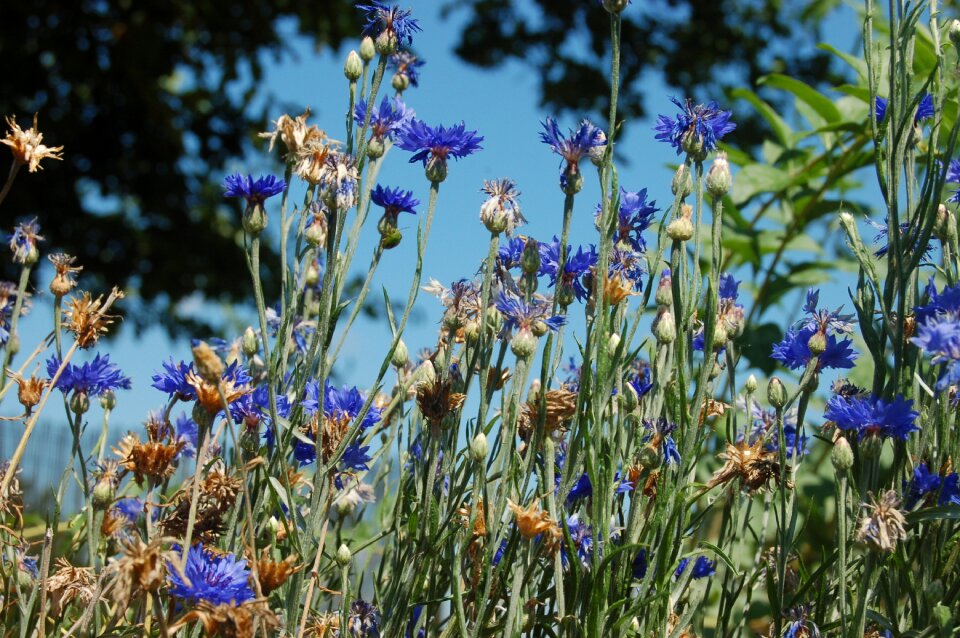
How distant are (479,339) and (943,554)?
0.40 meters

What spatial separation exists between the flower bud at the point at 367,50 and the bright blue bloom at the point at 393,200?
0.12 metres

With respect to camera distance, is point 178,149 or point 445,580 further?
point 178,149

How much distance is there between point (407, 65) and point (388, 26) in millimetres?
173

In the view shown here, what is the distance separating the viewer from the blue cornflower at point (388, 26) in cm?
90

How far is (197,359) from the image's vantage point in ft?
1.98

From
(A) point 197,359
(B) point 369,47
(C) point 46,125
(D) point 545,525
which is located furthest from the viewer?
(C) point 46,125

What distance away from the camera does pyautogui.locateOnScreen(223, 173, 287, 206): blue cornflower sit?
902mm

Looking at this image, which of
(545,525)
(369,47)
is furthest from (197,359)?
(369,47)

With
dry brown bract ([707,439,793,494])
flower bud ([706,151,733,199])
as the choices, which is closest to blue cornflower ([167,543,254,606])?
dry brown bract ([707,439,793,494])

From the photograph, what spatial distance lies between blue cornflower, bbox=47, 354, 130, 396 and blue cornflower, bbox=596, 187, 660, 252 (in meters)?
0.49

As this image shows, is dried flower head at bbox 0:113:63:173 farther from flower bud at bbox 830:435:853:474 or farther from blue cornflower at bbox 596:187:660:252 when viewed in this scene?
flower bud at bbox 830:435:853:474

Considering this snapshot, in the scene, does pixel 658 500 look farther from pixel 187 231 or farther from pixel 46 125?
pixel 187 231

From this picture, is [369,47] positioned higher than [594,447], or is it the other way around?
[369,47]

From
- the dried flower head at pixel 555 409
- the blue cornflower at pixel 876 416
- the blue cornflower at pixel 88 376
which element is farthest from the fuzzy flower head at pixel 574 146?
the blue cornflower at pixel 88 376
